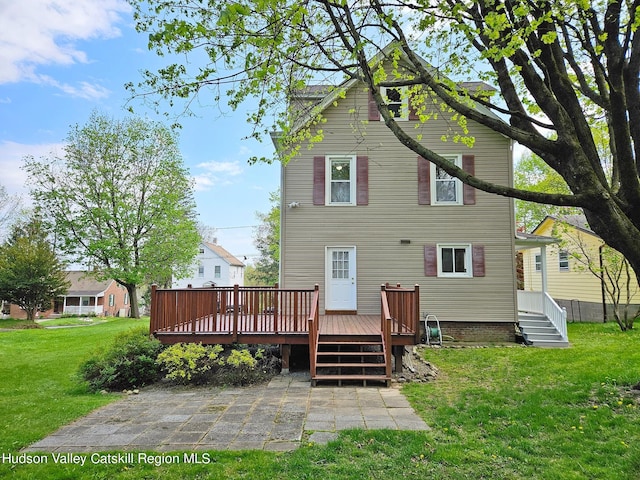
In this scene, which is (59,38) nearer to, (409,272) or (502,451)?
(409,272)

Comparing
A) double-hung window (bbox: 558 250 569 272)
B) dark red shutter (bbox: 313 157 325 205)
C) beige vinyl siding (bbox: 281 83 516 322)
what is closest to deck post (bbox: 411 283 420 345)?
beige vinyl siding (bbox: 281 83 516 322)

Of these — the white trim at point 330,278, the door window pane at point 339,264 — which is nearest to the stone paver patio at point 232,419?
the white trim at point 330,278

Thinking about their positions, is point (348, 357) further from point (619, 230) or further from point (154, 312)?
point (619, 230)

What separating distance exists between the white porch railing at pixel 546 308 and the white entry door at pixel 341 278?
581cm

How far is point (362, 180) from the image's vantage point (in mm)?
11008

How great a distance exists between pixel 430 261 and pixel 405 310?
3.65 metres

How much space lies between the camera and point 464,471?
3.28 meters

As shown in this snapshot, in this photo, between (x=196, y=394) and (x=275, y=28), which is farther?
(x=196, y=394)

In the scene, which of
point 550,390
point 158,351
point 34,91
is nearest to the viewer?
point 550,390

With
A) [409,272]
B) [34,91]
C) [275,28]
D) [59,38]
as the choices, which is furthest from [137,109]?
[34,91]

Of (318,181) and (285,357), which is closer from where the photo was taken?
A: (285,357)

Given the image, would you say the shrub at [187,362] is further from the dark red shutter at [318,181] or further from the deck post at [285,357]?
the dark red shutter at [318,181]

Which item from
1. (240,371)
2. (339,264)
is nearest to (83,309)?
(339,264)

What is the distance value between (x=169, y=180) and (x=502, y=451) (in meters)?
21.0
